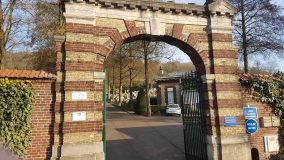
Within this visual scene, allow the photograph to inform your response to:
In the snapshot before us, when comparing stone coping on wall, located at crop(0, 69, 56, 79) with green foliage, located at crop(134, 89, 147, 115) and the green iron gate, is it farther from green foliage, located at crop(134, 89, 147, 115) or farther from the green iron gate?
green foliage, located at crop(134, 89, 147, 115)

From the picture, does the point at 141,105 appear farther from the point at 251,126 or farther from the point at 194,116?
the point at 251,126

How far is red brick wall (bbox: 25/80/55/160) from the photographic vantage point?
584cm

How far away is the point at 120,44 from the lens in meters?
7.05

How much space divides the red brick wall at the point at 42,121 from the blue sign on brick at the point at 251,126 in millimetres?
6668

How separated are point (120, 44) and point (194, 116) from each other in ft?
12.6

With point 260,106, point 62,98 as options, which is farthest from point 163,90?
point 62,98

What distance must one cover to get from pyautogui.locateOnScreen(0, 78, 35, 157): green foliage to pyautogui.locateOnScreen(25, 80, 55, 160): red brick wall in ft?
0.55

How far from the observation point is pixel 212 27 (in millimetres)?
7492

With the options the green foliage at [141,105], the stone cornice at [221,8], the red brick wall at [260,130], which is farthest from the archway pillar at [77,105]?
the green foliage at [141,105]

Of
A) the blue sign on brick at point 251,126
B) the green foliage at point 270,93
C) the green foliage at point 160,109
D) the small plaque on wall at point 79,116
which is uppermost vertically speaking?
the green foliage at point 270,93

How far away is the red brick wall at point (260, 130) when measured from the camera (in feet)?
24.4

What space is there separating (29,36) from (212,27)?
1340 cm

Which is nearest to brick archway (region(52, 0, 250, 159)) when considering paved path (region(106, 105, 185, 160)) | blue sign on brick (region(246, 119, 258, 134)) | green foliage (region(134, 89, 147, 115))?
blue sign on brick (region(246, 119, 258, 134))

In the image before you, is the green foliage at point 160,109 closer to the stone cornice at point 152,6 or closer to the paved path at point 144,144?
the paved path at point 144,144
